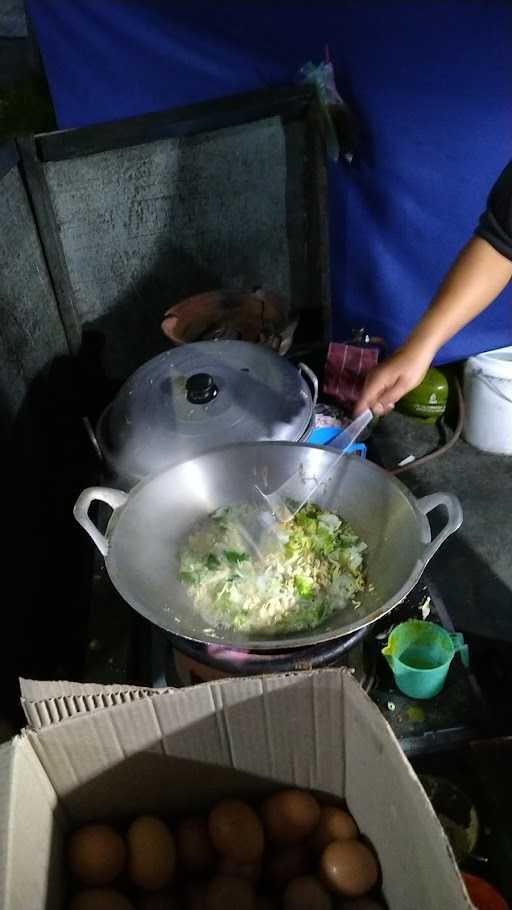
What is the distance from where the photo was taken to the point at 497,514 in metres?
2.96

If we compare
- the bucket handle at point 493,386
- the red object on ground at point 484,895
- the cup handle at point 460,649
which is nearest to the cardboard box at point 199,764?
the red object on ground at point 484,895

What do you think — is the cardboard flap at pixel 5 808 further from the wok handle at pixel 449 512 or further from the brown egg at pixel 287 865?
the wok handle at pixel 449 512

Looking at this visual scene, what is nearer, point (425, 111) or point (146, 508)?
point (146, 508)

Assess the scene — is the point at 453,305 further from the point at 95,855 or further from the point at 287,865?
the point at 95,855

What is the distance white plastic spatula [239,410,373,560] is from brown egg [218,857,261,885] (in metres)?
0.61

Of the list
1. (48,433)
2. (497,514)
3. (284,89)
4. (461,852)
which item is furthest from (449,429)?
(461,852)

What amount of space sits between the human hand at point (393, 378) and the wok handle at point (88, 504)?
2.30ft

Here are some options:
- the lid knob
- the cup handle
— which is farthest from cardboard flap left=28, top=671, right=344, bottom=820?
the lid knob

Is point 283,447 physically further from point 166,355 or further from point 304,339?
point 304,339

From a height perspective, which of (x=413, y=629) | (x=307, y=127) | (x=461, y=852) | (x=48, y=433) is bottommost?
(x=461, y=852)

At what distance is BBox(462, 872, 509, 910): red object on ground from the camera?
1.39 meters

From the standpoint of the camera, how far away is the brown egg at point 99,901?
1.17 meters

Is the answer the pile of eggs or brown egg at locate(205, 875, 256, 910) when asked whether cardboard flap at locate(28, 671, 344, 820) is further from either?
brown egg at locate(205, 875, 256, 910)

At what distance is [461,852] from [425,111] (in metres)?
2.40
